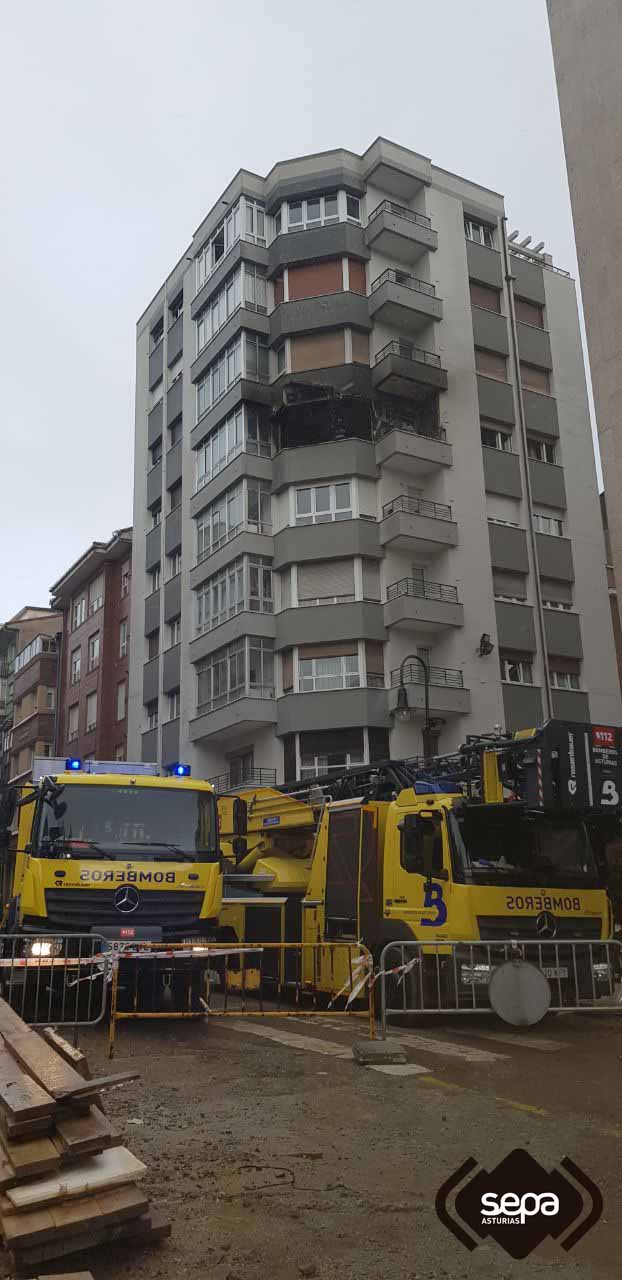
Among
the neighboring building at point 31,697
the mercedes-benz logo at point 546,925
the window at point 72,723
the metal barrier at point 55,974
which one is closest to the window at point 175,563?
the window at point 72,723

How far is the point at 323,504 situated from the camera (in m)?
32.3

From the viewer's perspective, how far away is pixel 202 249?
3850cm

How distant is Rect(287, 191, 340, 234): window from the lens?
3453 cm

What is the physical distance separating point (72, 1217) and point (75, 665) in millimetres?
45768

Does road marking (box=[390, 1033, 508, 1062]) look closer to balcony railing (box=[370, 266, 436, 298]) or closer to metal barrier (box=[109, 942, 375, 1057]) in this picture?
metal barrier (box=[109, 942, 375, 1057])

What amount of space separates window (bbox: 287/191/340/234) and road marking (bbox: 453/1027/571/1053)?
30.1 m

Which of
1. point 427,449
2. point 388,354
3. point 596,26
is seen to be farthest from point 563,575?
point 596,26

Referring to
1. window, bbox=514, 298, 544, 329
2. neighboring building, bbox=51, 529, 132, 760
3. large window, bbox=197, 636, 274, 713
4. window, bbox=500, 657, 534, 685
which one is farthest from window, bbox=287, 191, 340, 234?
window, bbox=500, 657, 534, 685

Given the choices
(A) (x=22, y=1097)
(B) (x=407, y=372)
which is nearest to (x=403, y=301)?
(B) (x=407, y=372)

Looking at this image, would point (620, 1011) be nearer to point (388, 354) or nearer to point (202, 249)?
point (388, 354)

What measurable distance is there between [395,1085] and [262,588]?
25.2 m

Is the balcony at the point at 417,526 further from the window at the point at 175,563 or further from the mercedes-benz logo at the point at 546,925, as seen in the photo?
the mercedes-benz logo at the point at 546,925

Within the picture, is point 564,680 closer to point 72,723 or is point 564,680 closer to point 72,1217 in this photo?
point 72,723

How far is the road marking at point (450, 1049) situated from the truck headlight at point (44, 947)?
11.4 feet
